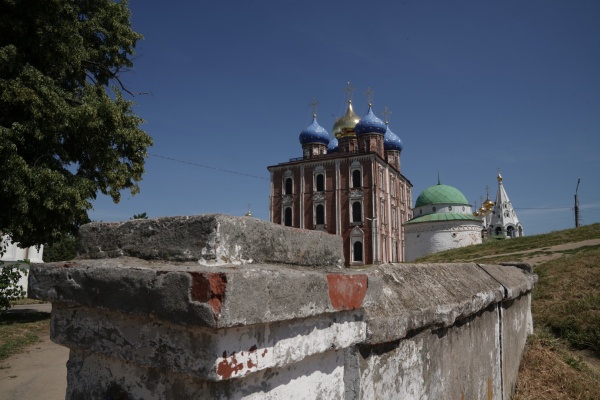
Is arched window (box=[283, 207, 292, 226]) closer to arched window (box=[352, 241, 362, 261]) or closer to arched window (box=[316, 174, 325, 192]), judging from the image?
arched window (box=[316, 174, 325, 192])

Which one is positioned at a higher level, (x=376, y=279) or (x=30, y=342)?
(x=376, y=279)

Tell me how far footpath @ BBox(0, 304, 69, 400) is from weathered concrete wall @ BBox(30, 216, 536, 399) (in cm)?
520

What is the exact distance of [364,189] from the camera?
116 feet

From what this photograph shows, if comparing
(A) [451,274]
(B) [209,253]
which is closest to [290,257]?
(B) [209,253]

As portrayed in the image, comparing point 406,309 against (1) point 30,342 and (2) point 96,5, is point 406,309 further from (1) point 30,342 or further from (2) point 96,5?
(2) point 96,5

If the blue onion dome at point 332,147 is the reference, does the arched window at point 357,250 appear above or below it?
below

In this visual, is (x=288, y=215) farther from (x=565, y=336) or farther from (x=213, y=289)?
(x=213, y=289)

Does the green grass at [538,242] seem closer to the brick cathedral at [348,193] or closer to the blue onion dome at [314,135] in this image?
the brick cathedral at [348,193]

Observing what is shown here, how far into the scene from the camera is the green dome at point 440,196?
136 feet

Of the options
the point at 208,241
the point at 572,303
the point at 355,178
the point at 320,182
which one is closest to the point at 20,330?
the point at 208,241

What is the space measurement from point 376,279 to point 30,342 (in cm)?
951

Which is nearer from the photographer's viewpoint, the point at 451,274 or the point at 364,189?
the point at 451,274

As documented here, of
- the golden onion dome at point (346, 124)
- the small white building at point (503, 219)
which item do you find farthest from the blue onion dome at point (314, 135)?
the small white building at point (503, 219)

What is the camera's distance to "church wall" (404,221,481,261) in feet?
120
